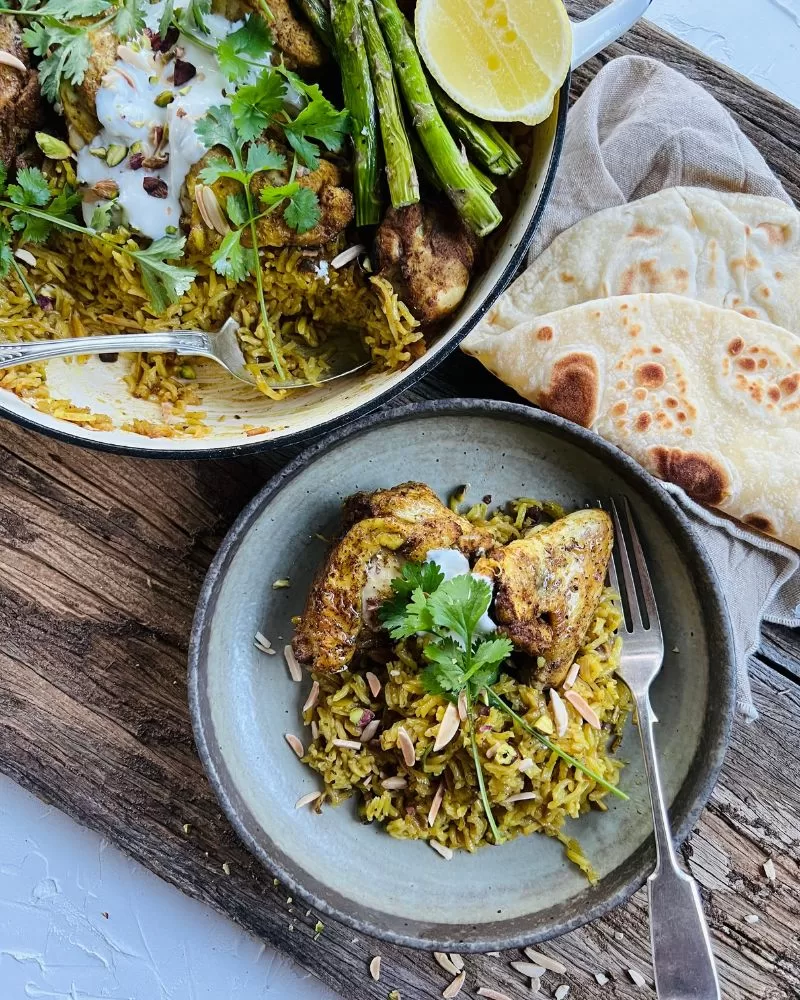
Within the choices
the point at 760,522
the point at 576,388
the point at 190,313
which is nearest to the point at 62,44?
the point at 190,313

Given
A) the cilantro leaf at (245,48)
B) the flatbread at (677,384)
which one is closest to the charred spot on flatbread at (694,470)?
the flatbread at (677,384)

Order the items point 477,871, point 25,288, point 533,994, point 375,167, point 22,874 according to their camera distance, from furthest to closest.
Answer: point 22,874 < point 533,994 < point 477,871 < point 25,288 < point 375,167

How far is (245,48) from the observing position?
214cm

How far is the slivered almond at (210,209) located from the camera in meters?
2.24

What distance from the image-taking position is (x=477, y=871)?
258cm

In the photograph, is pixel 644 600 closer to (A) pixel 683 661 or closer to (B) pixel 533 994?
(A) pixel 683 661

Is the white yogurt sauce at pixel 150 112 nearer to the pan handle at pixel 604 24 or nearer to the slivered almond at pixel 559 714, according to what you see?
the pan handle at pixel 604 24

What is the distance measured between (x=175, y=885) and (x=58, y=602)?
1010 millimetres

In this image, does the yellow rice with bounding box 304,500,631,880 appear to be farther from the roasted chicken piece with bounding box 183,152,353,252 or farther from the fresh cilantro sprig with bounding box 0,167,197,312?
the fresh cilantro sprig with bounding box 0,167,197,312

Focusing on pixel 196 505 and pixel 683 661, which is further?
pixel 196 505

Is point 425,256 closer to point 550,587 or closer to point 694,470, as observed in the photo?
point 550,587

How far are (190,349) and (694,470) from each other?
1.57 m

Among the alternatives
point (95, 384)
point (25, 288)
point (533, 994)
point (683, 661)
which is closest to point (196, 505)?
point (95, 384)

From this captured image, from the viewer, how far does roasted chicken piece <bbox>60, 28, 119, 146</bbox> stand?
2.21 metres
